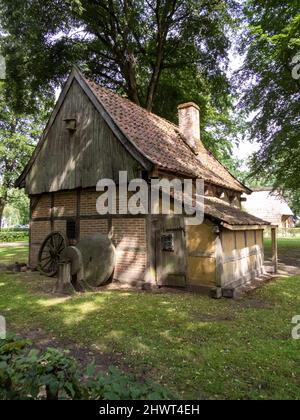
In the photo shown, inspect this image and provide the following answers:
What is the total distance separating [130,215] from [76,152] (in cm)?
350

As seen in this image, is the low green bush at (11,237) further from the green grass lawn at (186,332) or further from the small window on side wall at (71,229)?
the green grass lawn at (186,332)

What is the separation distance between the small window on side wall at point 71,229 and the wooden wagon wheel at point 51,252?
1.16 feet

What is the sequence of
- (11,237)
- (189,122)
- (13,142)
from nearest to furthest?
(189,122) → (13,142) → (11,237)

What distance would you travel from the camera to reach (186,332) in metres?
6.07

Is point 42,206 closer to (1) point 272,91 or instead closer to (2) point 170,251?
(2) point 170,251

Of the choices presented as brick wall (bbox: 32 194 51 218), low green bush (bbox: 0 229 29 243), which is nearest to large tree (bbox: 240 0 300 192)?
brick wall (bbox: 32 194 51 218)

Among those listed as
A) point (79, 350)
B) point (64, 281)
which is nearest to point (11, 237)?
point (64, 281)

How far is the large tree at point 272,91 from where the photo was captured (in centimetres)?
1552

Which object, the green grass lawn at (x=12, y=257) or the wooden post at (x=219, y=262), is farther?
the green grass lawn at (x=12, y=257)

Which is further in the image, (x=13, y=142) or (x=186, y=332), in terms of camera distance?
(x=13, y=142)

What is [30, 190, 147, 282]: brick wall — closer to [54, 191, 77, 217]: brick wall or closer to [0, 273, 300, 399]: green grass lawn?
[54, 191, 77, 217]: brick wall

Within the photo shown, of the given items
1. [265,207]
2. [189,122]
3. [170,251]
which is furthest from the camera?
[265,207]

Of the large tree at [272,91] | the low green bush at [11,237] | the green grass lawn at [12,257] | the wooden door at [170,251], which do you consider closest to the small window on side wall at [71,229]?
the wooden door at [170,251]

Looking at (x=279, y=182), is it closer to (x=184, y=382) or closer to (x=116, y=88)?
(x=116, y=88)
